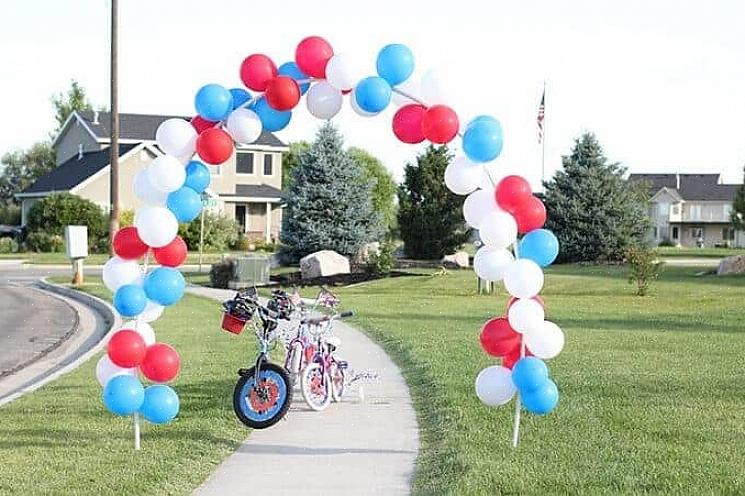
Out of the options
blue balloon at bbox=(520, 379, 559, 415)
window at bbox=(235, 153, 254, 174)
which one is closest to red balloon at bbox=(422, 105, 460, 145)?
blue balloon at bbox=(520, 379, 559, 415)

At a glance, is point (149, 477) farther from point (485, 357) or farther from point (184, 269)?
point (184, 269)

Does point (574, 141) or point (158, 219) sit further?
point (574, 141)

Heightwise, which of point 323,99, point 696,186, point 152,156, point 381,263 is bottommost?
point 381,263

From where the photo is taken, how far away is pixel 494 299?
26.3m

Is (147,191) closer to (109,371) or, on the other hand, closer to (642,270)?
(109,371)

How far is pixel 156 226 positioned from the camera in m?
8.70

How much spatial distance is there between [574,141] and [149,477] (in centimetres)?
3706

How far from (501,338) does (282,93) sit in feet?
8.64

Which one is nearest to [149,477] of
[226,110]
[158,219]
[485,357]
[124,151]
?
[158,219]

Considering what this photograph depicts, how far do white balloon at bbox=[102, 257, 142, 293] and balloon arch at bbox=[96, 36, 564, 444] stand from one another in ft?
0.03

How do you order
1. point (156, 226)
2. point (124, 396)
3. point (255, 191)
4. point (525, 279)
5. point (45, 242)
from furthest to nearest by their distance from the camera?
point (255, 191) → point (45, 242) → point (156, 226) → point (124, 396) → point (525, 279)

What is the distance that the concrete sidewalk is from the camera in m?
7.64

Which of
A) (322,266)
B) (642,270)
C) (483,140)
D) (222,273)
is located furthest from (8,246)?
(483,140)

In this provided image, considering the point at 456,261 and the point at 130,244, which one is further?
the point at 456,261
